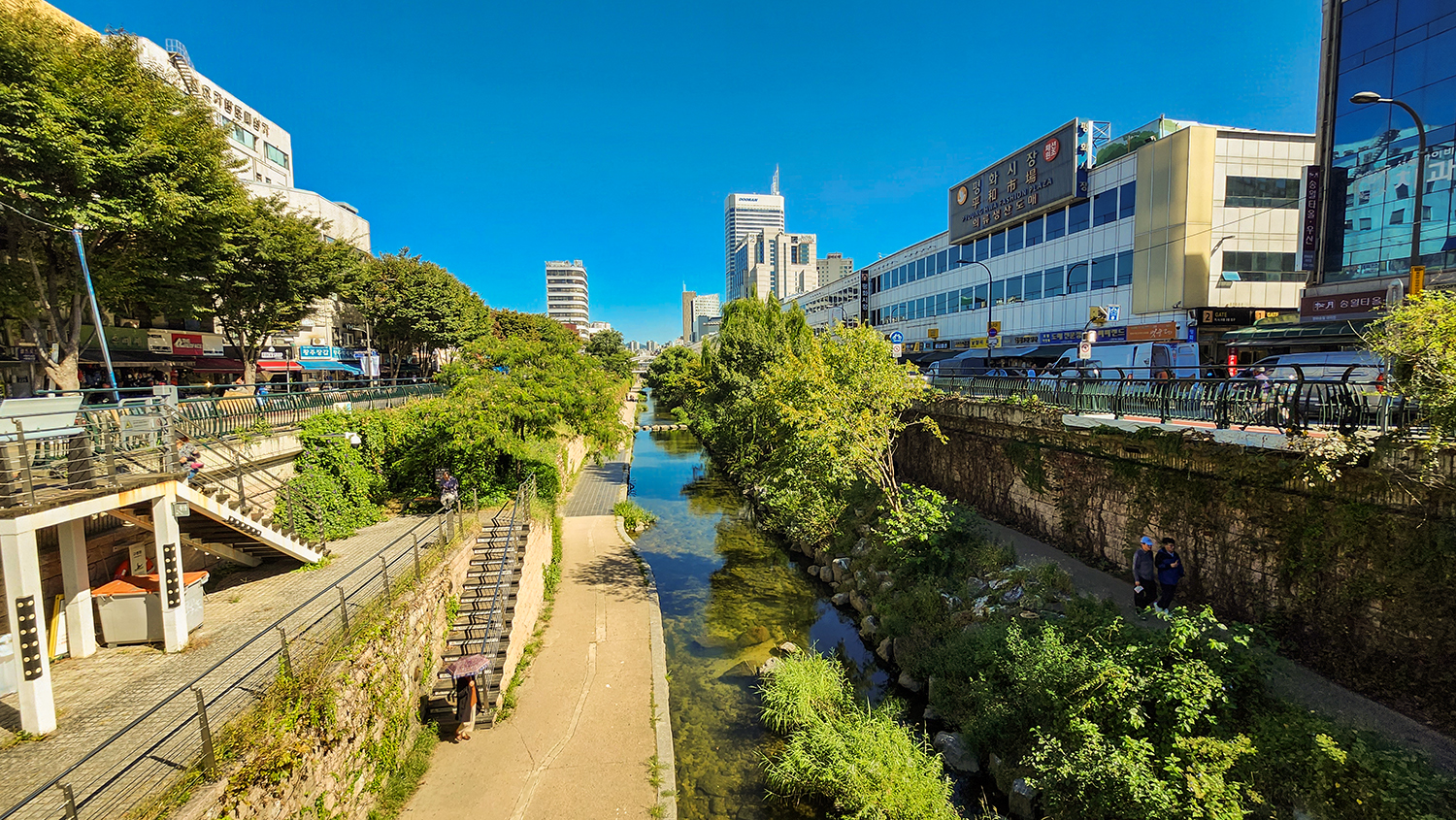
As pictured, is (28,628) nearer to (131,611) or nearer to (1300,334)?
(131,611)

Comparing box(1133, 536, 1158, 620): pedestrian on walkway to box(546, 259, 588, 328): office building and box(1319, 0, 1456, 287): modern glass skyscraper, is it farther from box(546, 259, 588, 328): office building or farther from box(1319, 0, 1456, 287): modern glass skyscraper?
box(546, 259, 588, 328): office building

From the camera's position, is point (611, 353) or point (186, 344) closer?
point (186, 344)

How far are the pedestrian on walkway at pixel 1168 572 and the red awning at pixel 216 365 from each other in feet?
133

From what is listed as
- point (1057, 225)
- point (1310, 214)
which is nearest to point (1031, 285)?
point (1057, 225)

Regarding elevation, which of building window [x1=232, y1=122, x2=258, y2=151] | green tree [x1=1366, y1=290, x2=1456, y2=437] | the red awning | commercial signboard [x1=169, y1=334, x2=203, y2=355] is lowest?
green tree [x1=1366, y1=290, x2=1456, y2=437]

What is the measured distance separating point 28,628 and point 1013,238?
40.0m

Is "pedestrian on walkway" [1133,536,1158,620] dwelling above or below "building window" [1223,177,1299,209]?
below

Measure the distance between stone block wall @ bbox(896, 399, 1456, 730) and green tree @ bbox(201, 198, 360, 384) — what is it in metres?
30.4

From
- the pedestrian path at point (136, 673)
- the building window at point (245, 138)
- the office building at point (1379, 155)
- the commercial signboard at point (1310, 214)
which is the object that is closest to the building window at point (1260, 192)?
the commercial signboard at point (1310, 214)

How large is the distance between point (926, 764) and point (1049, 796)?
1820 millimetres

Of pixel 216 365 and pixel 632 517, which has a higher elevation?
pixel 216 365

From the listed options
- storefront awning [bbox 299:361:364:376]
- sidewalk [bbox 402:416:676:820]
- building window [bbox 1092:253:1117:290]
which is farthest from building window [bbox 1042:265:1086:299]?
storefront awning [bbox 299:361:364:376]

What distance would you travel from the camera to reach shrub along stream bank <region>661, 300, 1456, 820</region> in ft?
21.0

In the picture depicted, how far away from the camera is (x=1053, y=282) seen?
31.1 meters
